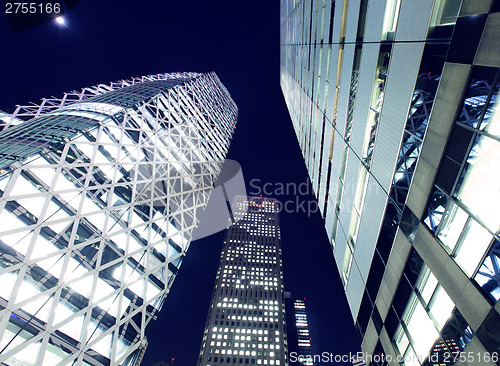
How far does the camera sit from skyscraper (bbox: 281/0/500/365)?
197 inches

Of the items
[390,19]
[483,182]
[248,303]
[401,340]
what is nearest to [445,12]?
[390,19]

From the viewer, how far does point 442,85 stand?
6.04 m

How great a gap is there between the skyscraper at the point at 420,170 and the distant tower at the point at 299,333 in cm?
15918

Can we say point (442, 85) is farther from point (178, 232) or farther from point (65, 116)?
point (65, 116)

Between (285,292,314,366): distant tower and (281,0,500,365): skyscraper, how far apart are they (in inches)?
6267

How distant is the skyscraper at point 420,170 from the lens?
499cm

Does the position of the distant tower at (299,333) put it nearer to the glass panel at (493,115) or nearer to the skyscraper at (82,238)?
the skyscraper at (82,238)

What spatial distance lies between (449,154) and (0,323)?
58.2 ft

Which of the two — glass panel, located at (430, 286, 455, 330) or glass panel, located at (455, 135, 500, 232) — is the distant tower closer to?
glass panel, located at (430, 286, 455, 330)

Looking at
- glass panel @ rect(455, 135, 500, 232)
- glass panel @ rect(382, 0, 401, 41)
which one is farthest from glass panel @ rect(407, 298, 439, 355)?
glass panel @ rect(382, 0, 401, 41)

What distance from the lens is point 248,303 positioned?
90562 millimetres

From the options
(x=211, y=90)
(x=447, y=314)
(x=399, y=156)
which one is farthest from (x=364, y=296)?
(x=211, y=90)

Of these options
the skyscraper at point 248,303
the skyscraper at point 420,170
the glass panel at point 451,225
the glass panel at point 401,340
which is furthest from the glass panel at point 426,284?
the skyscraper at point 248,303

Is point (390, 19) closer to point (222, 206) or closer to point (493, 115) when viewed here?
point (493, 115)
